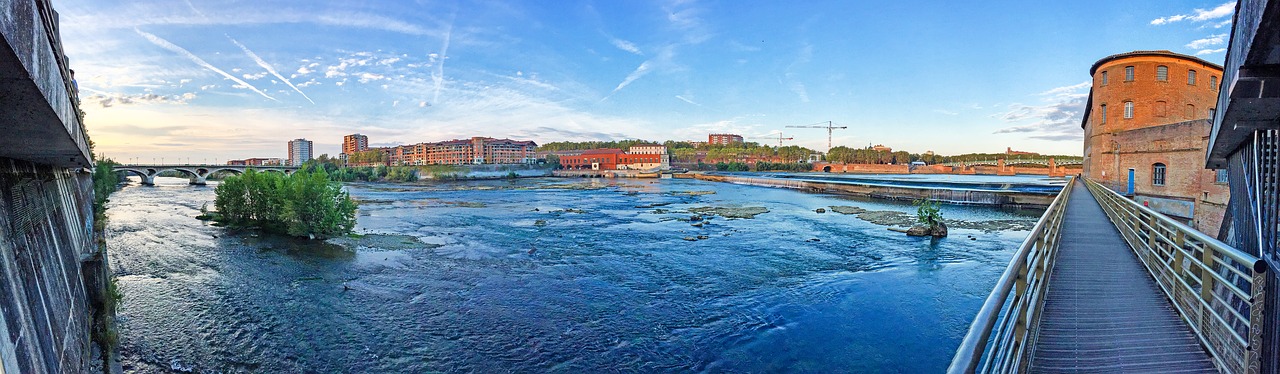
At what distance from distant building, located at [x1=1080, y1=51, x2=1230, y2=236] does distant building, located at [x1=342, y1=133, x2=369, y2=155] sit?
19826 cm

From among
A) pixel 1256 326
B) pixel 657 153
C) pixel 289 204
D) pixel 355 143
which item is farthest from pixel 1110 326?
pixel 355 143

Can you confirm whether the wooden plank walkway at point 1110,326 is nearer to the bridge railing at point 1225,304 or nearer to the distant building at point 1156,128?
the bridge railing at point 1225,304

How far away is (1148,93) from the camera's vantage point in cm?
2664

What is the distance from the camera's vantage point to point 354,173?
81375 mm

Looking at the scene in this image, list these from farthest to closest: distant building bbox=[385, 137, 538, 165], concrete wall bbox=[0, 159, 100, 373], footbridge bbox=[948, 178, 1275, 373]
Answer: distant building bbox=[385, 137, 538, 165]
concrete wall bbox=[0, 159, 100, 373]
footbridge bbox=[948, 178, 1275, 373]

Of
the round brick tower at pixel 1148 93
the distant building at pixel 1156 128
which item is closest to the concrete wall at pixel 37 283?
the distant building at pixel 1156 128

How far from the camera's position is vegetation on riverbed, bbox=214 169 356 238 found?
1975 centimetres

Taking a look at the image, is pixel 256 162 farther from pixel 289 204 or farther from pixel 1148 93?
pixel 1148 93

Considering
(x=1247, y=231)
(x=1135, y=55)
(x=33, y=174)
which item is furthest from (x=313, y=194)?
(x=1135, y=55)

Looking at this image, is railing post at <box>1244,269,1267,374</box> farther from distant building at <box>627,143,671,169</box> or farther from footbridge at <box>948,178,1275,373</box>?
distant building at <box>627,143,671,169</box>

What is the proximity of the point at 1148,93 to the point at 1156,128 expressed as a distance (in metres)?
8.06

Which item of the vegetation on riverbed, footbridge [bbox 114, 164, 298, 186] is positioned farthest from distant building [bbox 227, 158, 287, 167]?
the vegetation on riverbed

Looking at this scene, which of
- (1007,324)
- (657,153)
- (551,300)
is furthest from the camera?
(657,153)

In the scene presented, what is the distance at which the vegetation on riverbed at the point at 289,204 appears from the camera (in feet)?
64.8
